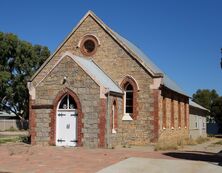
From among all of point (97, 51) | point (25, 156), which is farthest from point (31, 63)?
point (25, 156)

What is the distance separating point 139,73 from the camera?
94.8ft

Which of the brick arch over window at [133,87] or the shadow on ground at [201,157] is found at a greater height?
the brick arch over window at [133,87]

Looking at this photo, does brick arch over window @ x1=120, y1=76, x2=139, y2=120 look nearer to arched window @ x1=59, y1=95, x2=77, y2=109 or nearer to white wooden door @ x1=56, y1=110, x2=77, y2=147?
arched window @ x1=59, y1=95, x2=77, y2=109

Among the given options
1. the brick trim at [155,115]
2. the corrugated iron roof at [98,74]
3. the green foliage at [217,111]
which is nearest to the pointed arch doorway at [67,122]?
the corrugated iron roof at [98,74]

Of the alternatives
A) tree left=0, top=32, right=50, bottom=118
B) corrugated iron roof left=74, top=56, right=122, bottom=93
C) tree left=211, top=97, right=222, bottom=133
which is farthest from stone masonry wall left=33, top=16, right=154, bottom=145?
tree left=211, top=97, right=222, bottom=133

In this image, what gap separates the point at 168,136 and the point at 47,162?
53.1 ft

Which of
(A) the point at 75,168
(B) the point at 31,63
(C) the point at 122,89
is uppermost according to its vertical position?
(B) the point at 31,63

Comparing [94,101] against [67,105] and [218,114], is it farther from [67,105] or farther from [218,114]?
[218,114]

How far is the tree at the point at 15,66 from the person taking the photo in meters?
58.8

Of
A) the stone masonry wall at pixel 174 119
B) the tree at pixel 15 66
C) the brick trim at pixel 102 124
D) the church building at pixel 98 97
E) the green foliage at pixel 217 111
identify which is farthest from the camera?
the green foliage at pixel 217 111

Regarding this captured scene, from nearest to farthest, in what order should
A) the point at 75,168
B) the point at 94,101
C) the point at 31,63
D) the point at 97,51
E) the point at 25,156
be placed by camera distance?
the point at 75,168 → the point at 25,156 → the point at 94,101 → the point at 97,51 → the point at 31,63

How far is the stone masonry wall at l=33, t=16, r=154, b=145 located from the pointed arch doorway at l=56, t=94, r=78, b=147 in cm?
115

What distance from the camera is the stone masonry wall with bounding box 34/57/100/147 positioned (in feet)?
81.6

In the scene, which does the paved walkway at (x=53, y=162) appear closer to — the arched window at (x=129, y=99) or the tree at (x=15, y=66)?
the arched window at (x=129, y=99)
